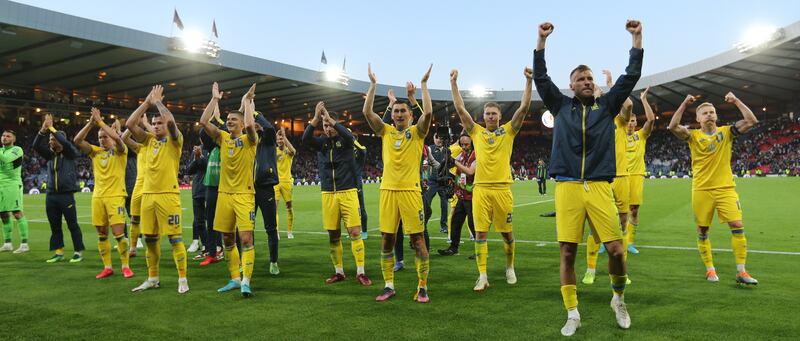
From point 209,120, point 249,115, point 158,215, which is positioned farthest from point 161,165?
point 249,115

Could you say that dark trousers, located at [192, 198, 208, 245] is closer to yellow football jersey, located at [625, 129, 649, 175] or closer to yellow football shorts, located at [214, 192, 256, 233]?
yellow football shorts, located at [214, 192, 256, 233]

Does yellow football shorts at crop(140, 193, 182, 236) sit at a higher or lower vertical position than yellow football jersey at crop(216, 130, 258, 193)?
lower

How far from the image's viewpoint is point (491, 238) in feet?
33.3

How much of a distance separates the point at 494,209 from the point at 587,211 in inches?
79.3

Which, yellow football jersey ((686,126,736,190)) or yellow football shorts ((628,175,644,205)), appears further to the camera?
yellow football shorts ((628,175,644,205))

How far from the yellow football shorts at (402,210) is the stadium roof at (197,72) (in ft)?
81.4

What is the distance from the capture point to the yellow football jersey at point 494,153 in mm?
6152

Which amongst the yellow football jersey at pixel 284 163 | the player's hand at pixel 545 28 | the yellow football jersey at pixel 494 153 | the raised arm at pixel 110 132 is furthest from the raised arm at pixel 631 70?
the yellow football jersey at pixel 284 163

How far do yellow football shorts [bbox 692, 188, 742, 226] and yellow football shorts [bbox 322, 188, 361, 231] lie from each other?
438cm

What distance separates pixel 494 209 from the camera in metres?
6.20

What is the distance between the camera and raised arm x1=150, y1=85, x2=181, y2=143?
5820mm

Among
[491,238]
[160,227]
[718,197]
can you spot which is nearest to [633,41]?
[718,197]

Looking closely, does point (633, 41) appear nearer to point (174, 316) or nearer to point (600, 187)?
point (600, 187)

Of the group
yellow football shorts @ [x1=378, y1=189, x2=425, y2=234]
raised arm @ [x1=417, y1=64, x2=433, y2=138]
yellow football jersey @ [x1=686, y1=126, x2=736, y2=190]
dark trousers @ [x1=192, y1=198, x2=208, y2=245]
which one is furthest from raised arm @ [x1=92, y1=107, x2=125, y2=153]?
yellow football jersey @ [x1=686, y1=126, x2=736, y2=190]
